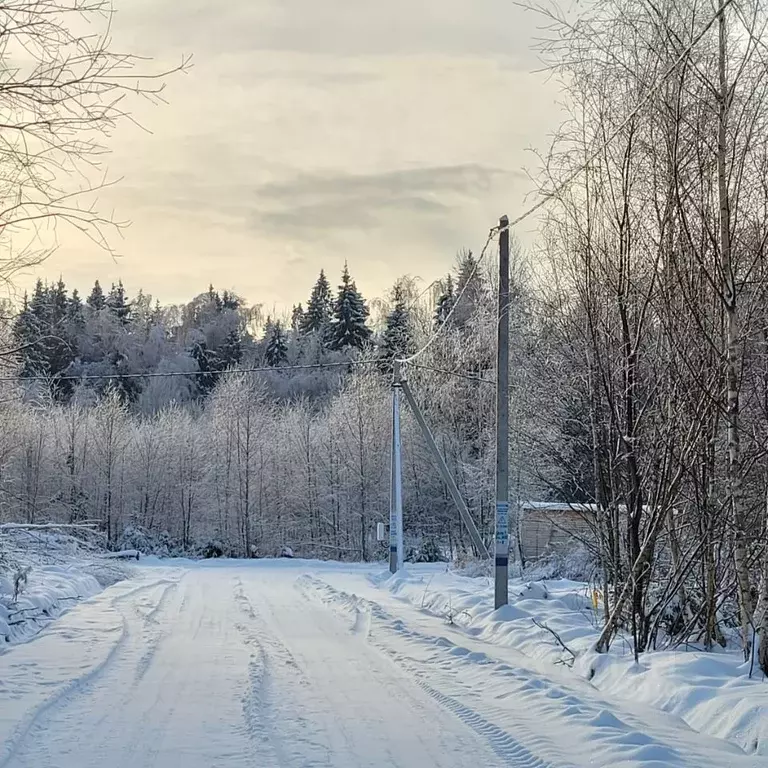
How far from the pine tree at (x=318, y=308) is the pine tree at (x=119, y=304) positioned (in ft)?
57.3

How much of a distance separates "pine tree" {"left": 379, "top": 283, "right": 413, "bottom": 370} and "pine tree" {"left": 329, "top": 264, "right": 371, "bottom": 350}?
17.4 feet

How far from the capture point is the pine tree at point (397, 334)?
43.9 metres

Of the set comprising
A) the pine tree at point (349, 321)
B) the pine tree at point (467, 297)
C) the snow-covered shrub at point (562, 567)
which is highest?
the pine tree at point (349, 321)

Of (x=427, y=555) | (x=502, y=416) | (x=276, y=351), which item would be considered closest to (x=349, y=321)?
(x=276, y=351)

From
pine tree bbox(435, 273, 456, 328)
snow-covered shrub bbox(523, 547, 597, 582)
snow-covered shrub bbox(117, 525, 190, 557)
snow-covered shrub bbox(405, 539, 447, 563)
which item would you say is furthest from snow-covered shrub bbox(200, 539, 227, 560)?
snow-covered shrub bbox(523, 547, 597, 582)

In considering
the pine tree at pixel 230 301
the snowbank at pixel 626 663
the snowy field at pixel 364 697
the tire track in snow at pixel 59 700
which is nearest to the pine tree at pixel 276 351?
the pine tree at pixel 230 301

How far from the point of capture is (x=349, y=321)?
69.3m

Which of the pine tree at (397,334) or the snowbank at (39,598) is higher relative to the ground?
the pine tree at (397,334)

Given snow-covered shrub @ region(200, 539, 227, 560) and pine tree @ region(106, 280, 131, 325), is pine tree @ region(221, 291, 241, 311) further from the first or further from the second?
snow-covered shrub @ region(200, 539, 227, 560)

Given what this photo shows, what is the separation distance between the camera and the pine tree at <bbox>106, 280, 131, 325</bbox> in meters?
83.9

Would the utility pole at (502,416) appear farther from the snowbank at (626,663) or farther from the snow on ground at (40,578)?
the snow on ground at (40,578)

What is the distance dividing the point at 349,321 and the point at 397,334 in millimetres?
19916

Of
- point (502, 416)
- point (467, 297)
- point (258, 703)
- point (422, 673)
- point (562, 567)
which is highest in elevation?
point (467, 297)

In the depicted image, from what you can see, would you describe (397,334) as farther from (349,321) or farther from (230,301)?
(230,301)
